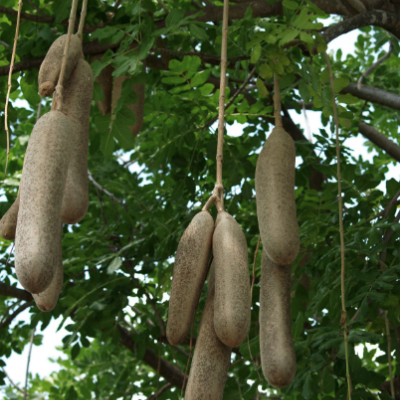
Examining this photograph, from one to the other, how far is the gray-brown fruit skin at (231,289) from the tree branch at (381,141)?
6.99ft

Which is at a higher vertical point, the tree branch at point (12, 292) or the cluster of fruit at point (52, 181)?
the tree branch at point (12, 292)

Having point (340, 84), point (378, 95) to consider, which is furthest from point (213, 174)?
point (340, 84)

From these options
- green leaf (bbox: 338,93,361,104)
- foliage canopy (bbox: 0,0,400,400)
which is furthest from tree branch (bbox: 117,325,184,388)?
green leaf (bbox: 338,93,361,104)

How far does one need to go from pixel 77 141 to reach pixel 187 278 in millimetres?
328

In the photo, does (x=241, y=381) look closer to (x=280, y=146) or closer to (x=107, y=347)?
(x=107, y=347)

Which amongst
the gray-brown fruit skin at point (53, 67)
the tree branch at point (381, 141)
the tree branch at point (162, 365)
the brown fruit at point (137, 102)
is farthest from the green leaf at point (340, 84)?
the tree branch at point (162, 365)

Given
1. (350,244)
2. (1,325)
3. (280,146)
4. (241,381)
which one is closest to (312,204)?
(350,244)

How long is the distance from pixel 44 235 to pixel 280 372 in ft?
1.61

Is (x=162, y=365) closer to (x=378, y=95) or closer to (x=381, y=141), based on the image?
(x=381, y=141)

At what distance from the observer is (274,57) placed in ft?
5.75

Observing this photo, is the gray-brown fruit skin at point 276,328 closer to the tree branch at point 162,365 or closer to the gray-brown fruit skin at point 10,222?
the gray-brown fruit skin at point 10,222

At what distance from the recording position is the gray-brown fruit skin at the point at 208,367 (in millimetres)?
942

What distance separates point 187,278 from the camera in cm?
100

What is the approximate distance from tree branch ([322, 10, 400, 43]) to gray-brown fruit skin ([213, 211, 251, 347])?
3.70 feet
